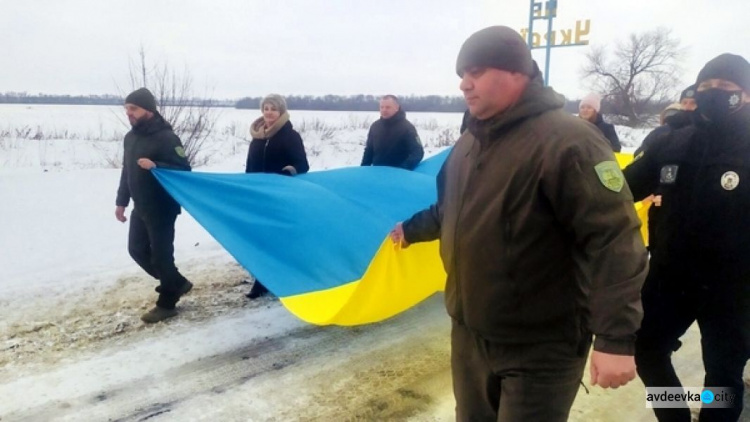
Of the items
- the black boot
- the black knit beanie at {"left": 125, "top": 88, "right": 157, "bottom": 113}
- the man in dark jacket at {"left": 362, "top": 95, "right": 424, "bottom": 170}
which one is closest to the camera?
the black knit beanie at {"left": 125, "top": 88, "right": 157, "bottom": 113}

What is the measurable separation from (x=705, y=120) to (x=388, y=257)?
1938 millimetres

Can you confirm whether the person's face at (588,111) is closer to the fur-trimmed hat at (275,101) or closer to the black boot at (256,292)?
the fur-trimmed hat at (275,101)

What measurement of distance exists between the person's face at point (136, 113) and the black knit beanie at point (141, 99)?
23mm

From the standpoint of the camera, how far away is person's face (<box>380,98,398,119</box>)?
6.20 m

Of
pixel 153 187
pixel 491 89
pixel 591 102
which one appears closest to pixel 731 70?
pixel 491 89

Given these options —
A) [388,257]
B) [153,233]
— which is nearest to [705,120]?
[388,257]

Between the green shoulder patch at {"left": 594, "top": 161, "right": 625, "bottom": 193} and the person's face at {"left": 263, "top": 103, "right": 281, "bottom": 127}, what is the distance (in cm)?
376

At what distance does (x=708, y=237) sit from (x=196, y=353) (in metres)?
3.14

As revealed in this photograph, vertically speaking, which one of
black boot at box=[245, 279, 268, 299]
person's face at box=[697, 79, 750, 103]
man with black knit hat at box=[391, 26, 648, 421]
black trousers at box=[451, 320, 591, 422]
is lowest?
black boot at box=[245, 279, 268, 299]

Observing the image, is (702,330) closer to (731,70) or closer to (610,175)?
(731,70)

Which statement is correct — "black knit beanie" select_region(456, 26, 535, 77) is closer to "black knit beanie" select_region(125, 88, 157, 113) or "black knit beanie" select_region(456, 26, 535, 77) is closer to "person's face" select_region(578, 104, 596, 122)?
"black knit beanie" select_region(125, 88, 157, 113)

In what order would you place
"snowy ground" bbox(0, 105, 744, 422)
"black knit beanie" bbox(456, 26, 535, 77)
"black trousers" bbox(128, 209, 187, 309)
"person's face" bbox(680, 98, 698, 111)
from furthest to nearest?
1. "black trousers" bbox(128, 209, 187, 309)
2. "person's face" bbox(680, 98, 698, 111)
3. "snowy ground" bbox(0, 105, 744, 422)
4. "black knit beanie" bbox(456, 26, 535, 77)

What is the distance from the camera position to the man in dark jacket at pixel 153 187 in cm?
433

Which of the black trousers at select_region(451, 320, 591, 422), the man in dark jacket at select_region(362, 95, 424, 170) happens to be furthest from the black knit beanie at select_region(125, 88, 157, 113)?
the black trousers at select_region(451, 320, 591, 422)
